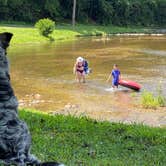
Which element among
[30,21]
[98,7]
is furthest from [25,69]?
[98,7]

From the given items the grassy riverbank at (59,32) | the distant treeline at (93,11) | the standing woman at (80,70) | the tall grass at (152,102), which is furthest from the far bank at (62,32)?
the tall grass at (152,102)

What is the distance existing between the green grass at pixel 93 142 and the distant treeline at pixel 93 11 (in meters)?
51.6

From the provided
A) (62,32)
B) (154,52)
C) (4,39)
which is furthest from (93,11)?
(4,39)

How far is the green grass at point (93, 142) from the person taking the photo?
7094mm

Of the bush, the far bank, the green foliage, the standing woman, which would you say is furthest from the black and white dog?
the bush

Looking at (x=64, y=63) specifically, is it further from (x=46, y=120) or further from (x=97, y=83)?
(x=46, y=120)

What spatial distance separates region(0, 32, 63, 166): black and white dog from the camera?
207 inches

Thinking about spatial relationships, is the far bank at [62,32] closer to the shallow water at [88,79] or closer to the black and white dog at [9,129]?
the shallow water at [88,79]

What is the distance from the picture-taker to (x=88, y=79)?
26344 millimetres

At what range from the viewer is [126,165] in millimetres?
6852

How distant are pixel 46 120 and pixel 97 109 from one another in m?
7.77

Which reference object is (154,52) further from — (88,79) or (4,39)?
(4,39)

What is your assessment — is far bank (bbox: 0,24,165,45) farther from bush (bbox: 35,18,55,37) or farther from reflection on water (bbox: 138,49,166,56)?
reflection on water (bbox: 138,49,166,56)

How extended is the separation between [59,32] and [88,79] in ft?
99.9
